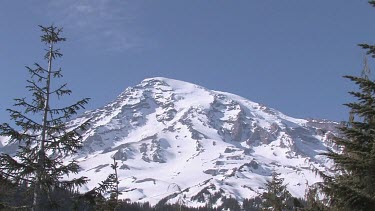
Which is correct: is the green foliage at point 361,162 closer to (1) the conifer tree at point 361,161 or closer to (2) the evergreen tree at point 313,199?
(1) the conifer tree at point 361,161

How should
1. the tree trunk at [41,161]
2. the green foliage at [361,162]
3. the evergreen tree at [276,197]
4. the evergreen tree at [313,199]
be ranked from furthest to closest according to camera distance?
the evergreen tree at [276,197] < the evergreen tree at [313,199] < the tree trunk at [41,161] < the green foliage at [361,162]

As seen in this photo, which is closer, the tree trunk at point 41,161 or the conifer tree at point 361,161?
the conifer tree at point 361,161

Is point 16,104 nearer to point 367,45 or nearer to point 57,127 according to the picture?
point 57,127

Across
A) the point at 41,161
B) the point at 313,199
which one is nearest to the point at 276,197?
the point at 313,199

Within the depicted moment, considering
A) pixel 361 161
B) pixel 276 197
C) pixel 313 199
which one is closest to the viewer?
pixel 361 161

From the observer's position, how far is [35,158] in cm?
1506

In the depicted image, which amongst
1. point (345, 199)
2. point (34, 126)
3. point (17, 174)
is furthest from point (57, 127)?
point (345, 199)

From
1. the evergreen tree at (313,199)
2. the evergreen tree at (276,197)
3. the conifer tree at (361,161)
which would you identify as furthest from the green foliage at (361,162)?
the evergreen tree at (276,197)

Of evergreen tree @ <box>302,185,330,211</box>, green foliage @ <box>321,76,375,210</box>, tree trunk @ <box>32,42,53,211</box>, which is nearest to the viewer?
green foliage @ <box>321,76,375,210</box>

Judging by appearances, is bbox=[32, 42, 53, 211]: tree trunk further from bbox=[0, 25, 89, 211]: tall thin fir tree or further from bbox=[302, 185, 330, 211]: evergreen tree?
bbox=[302, 185, 330, 211]: evergreen tree

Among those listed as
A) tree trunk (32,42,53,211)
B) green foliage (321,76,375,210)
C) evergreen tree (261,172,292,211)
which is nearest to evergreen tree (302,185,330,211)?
green foliage (321,76,375,210)

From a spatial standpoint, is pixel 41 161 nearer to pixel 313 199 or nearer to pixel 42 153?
pixel 42 153

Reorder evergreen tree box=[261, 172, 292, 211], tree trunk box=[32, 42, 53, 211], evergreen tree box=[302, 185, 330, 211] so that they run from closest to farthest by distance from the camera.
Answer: tree trunk box=[32, 42, 53, 211] < evergreen tree box=[302, 185, 330, 211] < evergreen tree box=[261, 172, 292, 211]

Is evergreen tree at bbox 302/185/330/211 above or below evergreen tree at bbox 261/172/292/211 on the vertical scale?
below
